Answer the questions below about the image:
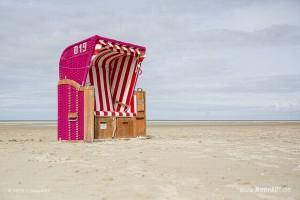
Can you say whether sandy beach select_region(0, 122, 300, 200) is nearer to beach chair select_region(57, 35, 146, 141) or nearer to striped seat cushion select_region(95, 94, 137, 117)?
beach chair select_region(57, 35, 146, 141)

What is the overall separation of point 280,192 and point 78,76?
7329mm

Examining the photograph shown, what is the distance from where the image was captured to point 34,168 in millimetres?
5215

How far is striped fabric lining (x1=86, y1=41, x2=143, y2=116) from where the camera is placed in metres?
10.9

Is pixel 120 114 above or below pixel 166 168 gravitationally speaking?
above

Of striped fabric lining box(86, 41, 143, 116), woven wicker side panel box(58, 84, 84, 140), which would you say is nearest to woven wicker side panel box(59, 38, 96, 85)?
woven wicker side panel box(58, 84, 84, 140)

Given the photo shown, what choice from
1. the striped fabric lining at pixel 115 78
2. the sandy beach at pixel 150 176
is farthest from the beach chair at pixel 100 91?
the sandy beach at pixel 150 176

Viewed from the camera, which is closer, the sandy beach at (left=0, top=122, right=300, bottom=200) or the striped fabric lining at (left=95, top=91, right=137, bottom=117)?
the sandy beach at (left=0, top=122, right=300, bottom=200)

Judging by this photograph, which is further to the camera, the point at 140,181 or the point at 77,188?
the point at 140,181

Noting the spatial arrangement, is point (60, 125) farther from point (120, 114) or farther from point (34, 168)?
point (34, 168)

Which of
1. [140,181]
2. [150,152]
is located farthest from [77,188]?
[150,152]

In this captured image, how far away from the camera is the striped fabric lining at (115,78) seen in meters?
10.9

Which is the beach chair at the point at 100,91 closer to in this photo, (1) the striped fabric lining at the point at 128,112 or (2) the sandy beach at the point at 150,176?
(1) the striped fabric lining at the point at 128,112

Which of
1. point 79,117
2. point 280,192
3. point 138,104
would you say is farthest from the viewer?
point 138,104

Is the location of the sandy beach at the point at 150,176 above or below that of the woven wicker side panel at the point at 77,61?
below
